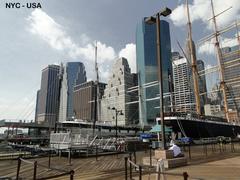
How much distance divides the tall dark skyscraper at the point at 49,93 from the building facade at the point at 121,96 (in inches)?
1338

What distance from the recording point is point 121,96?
143000 mm

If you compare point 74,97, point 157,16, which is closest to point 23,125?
point 74,97

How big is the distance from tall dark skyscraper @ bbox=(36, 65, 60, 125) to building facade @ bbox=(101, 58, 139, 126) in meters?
34.0

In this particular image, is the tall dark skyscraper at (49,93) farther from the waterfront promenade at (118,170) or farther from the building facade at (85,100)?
the waterfront promenade at (118,170)

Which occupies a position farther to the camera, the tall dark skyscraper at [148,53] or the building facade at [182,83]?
the tall dark skyscraper at [148,53]

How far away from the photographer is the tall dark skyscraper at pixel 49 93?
110 m

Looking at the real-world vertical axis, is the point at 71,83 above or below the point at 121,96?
above

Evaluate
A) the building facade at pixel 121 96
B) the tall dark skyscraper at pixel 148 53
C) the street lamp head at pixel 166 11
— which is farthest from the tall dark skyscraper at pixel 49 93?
the street lamp head at pixel 166 11

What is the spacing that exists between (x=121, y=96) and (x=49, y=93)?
43.7 metres

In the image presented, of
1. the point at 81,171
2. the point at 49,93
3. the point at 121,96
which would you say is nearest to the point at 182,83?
the point at 121,96

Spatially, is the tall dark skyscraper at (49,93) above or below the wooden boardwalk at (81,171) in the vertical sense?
above

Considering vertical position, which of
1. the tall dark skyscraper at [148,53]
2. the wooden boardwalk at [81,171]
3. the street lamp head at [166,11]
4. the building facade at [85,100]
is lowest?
the wooden boardwalk at [81,171]

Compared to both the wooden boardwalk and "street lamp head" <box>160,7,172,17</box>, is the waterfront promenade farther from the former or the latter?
"street lamp head" <box>160,7,172,17</box>

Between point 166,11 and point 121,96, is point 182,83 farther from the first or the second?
point 166,11
